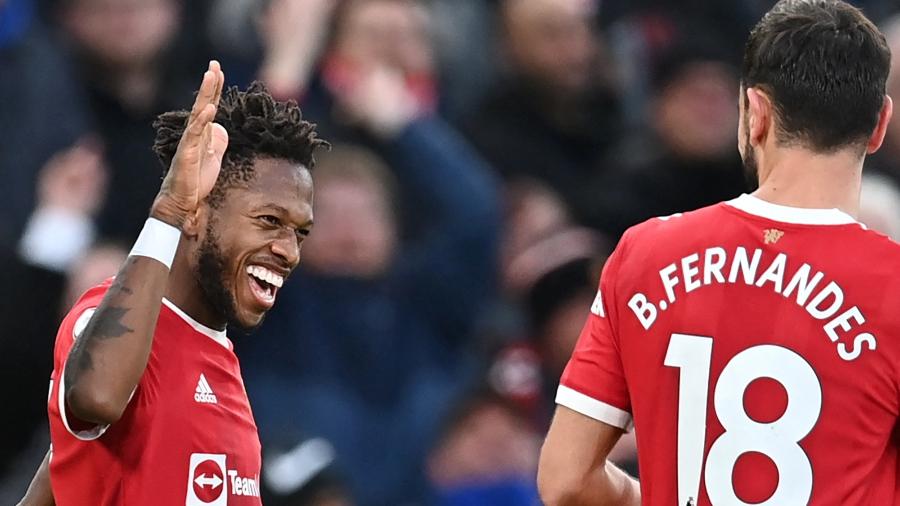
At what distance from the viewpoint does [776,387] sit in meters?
3.01

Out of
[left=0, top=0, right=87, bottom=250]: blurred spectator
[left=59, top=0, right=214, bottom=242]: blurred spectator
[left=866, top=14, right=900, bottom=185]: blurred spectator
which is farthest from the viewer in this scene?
[left=866, top=14, right=900, bottom=185]: blurred spectator

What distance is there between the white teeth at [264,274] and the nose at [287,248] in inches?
1.7

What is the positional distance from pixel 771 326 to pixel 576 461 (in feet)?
1.55

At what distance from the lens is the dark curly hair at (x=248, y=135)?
3.60 metres

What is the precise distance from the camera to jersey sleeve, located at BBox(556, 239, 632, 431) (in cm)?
318

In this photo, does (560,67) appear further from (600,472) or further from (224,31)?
(600,472)

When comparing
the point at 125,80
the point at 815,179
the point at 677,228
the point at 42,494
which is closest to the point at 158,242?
the point at 42,494

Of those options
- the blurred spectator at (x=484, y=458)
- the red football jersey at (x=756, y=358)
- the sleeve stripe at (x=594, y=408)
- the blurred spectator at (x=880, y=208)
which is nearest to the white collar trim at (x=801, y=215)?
the red football jersey at (x=756, y=358)

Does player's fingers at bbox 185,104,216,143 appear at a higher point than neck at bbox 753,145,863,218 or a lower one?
lower

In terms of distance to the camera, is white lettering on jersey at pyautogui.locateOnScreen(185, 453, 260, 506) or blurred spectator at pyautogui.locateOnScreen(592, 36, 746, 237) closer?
white lettering on jersey at pyautogui.locateOnScreen(185, 453, 260, 506)

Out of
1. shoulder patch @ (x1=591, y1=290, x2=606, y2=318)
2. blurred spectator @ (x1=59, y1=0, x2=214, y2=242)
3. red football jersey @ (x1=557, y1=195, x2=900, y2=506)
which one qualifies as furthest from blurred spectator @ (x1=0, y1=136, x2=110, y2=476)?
red football jersey @ (x1=557, y1=195, x2=900, y2=506)

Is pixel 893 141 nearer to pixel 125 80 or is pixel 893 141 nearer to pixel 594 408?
pixel 125 80

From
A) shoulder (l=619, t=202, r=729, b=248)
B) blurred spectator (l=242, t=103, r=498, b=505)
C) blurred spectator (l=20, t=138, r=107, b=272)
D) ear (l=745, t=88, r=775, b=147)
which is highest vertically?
ear (l=745, t=88, r=775, b=147)

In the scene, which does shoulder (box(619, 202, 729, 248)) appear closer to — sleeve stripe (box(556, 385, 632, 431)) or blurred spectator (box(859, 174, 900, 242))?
sleeve stripe (box(556, 385, 632, 431))
